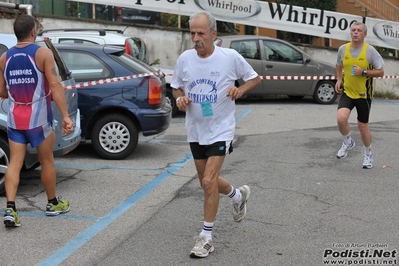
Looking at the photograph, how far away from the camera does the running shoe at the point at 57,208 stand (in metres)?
7.36

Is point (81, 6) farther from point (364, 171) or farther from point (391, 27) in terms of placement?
point (364, 171)

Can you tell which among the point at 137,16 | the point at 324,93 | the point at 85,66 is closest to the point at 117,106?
the point at 85,66

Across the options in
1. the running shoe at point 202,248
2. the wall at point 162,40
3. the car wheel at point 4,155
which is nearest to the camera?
the running shoe at point 202,248

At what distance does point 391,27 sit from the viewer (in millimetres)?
21391

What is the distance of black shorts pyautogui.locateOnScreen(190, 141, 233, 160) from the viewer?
631cm

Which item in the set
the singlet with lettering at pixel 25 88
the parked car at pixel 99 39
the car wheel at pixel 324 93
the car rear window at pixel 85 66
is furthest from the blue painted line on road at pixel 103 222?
the car wheel at pixel 324 93

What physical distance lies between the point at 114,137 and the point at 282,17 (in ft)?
39.3

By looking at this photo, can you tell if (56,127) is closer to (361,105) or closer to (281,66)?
(361,105)

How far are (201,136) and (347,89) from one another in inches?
166

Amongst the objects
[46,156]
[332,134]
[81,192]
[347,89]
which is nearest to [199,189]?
[81,192]

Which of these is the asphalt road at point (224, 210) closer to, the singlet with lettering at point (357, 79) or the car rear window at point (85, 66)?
the singlet with lettering at point (357, 79)

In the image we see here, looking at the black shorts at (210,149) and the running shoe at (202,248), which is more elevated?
the black shorts at (210,149)

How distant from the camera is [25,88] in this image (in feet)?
22.8

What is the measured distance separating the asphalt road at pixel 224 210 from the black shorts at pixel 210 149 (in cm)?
74
